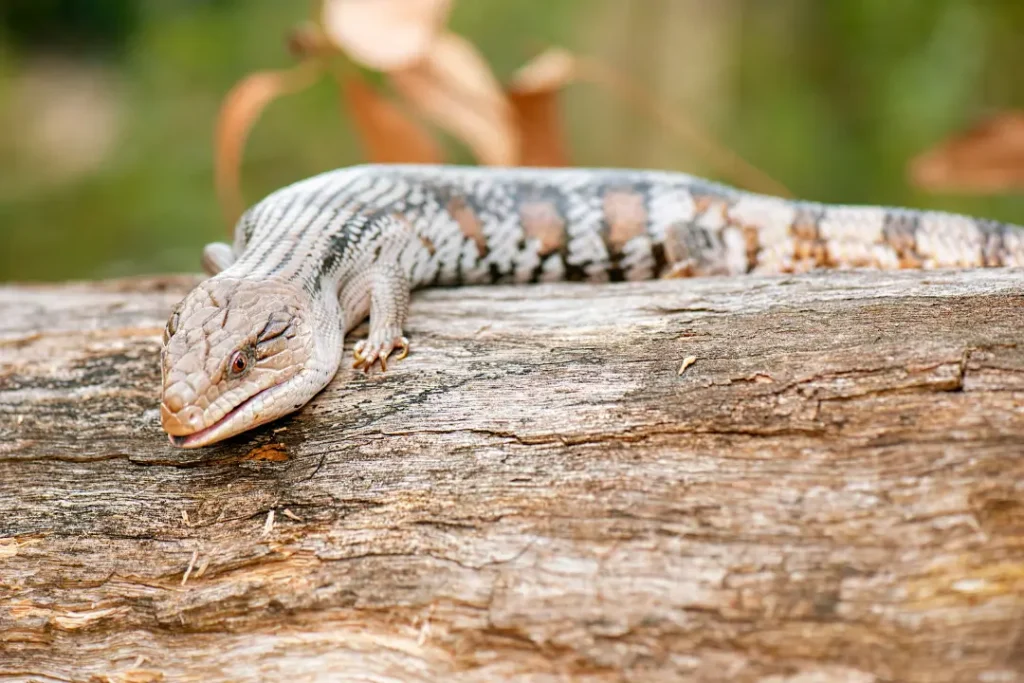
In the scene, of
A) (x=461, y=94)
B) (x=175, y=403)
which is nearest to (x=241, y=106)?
(x=461, y=94)

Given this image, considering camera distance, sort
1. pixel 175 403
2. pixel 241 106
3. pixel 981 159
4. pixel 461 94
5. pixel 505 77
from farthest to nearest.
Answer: pixel 505 77
pixel 461 94
pixel 241 106
pixel 981 159
pixel 175 403

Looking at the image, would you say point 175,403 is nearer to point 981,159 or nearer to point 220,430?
point 220,430

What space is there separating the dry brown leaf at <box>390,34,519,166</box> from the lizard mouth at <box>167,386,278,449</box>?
8.48 ft

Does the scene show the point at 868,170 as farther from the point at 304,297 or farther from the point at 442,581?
the point at 442,581

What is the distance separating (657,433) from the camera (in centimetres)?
225

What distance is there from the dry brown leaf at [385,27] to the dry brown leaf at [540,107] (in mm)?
542

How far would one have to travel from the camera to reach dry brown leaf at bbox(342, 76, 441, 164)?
4.59m

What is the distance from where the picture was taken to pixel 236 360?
2.56 m

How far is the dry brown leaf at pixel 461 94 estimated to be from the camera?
462 cm

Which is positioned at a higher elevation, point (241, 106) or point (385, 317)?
point (241, 106)

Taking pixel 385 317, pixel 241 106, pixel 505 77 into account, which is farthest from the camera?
pixel 505 77

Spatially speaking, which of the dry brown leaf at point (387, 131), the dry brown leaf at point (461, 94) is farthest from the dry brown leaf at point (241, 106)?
the dry brown leaf at point (461, 94)

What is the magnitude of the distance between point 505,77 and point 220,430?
5.90 m

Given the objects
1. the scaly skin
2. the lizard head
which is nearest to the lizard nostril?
the lizard head
